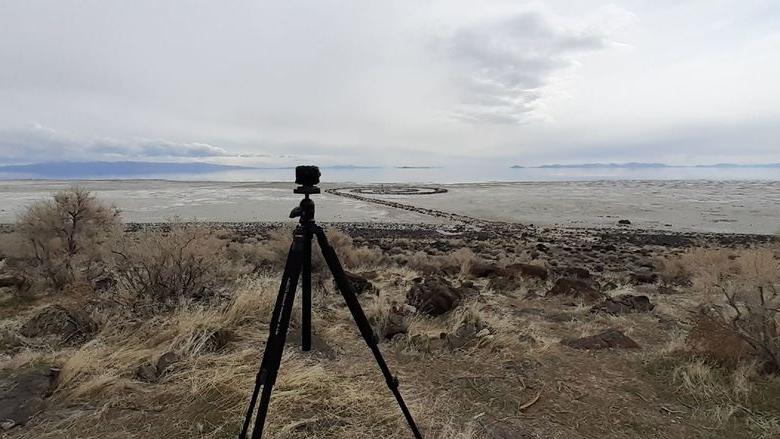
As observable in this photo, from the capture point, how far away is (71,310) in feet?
16.4

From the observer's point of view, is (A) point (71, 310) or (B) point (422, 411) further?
(A) point (71, 310)

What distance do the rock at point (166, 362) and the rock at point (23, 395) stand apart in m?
0.77

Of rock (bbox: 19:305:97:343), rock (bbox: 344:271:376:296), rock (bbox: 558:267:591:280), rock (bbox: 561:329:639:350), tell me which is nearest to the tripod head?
rock (bbox: 19:305:97:343)

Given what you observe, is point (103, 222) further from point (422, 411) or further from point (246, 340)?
point (422, 411)

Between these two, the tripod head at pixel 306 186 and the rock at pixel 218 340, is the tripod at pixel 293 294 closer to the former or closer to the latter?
the tripod head at pixel 306 186

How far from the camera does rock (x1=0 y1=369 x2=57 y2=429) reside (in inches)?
125

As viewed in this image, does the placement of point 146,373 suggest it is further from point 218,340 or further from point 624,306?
point 624,306

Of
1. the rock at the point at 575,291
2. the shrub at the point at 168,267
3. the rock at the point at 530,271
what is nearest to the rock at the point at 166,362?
the shrub at the point at 168,267

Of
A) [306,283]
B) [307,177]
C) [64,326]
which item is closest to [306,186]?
[307,177]

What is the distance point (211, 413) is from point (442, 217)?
30802 mm

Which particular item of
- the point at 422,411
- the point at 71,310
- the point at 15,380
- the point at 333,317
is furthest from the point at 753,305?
the point at 71,310

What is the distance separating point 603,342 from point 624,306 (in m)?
2.26

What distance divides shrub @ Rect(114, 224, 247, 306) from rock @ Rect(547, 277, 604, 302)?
5.86 meters

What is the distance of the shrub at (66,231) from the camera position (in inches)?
337
